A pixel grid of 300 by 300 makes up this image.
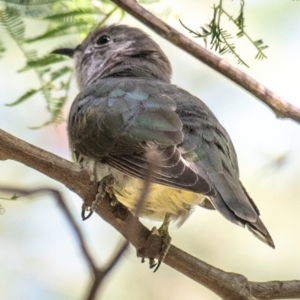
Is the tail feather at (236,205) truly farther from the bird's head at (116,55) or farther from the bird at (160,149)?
the bird's head at (116,55)

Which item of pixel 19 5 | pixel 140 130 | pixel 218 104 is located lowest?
pixel 218 104

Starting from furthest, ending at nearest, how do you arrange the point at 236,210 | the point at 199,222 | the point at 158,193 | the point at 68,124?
the point at 199,222 → the point at 68,124 → the point at 158,193 → the point at 236,210

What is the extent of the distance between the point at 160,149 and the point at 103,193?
267 mm

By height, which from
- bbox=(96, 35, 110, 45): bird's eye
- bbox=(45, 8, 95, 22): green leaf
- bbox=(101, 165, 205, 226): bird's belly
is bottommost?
bbox=(96, 35, 110, 45): bird's eye

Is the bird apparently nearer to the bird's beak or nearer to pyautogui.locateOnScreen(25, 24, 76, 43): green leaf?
the bird's beak

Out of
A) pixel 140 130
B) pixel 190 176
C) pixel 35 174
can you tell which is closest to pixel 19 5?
pixel 140 130

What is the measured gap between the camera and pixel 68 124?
2.58 meters

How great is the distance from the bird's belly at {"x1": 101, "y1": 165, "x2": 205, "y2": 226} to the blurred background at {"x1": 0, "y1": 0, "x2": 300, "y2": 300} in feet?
4.47

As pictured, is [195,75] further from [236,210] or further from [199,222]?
[236,210]

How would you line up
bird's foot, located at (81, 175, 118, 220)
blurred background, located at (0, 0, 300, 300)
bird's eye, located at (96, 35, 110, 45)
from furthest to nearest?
blurred background, located at (0, 0, 300, 300) → bird's eye, located at (96, 35, 110, 45) → bird's foot, located at (81, 175, 118, 220)

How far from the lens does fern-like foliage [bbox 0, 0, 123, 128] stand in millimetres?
2096

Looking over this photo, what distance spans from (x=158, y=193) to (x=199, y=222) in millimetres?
1962

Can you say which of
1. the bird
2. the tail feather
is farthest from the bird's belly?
the tail feather

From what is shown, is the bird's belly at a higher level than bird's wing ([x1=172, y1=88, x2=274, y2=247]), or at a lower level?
lower
